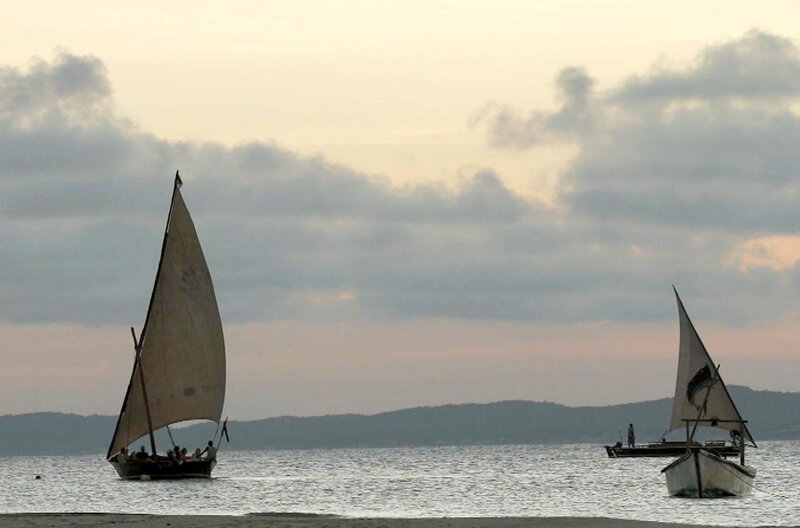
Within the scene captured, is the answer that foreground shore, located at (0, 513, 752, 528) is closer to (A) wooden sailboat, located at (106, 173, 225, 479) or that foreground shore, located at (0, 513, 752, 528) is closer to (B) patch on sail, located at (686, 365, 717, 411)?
(B) patch on sail, located at (686, 365, 717, 411)

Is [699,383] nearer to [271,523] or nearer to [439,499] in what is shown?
[439,499]

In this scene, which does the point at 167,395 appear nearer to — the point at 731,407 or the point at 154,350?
the point at 154,350

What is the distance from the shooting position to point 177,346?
87812 mm

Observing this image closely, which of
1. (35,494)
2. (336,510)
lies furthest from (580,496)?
(35,494)

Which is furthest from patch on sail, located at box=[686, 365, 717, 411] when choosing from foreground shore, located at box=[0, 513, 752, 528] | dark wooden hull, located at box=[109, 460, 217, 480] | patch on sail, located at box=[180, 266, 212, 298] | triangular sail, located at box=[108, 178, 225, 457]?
foreground shore, located at box=[0, 513, 752, 528]

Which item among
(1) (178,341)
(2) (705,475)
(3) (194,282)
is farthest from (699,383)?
(1) (178,341)

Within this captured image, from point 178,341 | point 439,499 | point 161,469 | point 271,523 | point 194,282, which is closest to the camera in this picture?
point 271,523

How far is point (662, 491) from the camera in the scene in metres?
78.2

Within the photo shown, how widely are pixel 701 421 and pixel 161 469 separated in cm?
3283

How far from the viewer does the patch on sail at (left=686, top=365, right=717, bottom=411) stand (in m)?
78.4

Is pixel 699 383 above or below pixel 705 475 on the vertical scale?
above

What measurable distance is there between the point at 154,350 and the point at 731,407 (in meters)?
32.5

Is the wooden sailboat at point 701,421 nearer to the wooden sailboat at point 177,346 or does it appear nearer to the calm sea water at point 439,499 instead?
the calm sea water at point 439,499

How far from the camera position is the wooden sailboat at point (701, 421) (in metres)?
67.0
